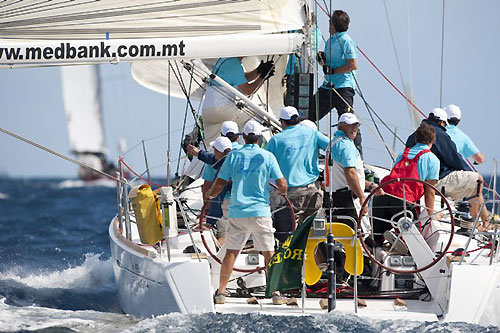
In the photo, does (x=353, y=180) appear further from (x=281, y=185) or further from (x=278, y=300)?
(x=278, y=300)

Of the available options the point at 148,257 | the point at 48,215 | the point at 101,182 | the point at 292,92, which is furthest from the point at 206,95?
the point at 101,182

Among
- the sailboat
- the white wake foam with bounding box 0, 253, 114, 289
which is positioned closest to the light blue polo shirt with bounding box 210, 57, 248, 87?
the sailboat

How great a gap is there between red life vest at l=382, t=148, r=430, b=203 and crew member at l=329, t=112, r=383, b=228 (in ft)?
0.94

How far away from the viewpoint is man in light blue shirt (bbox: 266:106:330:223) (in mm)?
7594

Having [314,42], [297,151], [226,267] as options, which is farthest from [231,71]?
[226,267]

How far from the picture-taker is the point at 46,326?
7.27 metres

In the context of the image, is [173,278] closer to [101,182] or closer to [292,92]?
[292,92]

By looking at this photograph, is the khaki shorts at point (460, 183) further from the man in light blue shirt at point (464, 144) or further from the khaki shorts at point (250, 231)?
the khaki shorts at point (250, 231)

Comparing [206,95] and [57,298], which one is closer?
[57,298]

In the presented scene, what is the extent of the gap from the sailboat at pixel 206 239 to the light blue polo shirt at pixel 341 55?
1.04 metres

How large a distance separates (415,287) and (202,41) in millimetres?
2712

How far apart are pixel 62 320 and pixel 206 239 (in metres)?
1.36

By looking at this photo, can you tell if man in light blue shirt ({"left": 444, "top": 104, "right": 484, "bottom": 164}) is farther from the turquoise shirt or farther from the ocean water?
the ocean water

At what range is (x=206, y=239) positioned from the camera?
7.71m
